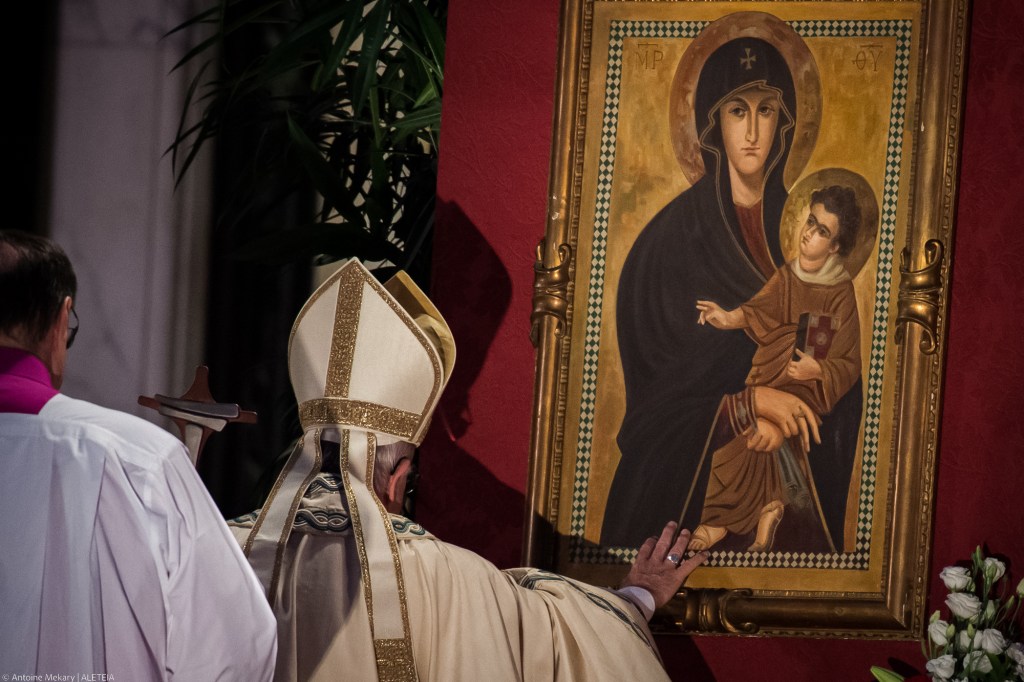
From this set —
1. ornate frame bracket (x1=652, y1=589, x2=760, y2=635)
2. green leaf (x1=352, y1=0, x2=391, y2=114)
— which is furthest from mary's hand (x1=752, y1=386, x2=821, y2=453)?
green leaf (x1=352, y1=0, x2=391, y2=114)

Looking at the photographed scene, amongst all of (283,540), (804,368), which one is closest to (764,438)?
(804,368)

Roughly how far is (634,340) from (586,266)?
0.76 ft

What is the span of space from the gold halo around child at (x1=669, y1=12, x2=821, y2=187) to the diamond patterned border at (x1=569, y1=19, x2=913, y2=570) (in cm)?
4

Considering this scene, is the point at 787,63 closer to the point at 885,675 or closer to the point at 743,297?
the point at 743,297

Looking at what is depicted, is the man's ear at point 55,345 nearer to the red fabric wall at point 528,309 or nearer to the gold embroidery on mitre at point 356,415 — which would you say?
the gold embroidery on mitre at point 356,415

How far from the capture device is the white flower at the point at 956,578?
3445mm

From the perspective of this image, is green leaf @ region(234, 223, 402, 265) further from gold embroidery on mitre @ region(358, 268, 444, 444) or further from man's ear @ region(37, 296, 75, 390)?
man's ear @ region(37, 296, 75, 390)

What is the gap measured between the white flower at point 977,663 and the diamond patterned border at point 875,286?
0.37 m

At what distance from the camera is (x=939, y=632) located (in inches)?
134

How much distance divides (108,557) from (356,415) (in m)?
0.85

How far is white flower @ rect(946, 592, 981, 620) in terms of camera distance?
11.1ft

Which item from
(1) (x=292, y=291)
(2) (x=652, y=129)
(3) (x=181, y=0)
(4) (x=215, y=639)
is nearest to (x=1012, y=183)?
(2) (x=652, y=129)

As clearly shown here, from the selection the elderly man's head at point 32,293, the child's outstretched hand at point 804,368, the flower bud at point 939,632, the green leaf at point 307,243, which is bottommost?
the flower bud at point 939,632

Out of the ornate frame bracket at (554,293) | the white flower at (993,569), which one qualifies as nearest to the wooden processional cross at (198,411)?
the ornate frame bracket at (554,293)
